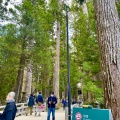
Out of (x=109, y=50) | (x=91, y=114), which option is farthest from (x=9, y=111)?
(x=109, y=50)

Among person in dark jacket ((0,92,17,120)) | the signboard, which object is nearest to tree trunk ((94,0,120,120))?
the signboard

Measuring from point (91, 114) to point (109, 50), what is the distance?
149 centimetres

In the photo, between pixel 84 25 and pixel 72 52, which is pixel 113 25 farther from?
pixel 72 52

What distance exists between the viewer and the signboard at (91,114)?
300cm

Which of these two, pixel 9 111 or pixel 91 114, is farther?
pixel 9 111

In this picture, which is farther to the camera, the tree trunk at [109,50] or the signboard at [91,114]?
the tree trunk at [109,50]

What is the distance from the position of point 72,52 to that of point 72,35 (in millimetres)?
3068

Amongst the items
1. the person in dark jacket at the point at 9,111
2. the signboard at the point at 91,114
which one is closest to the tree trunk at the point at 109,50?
the signboard at the point at 91,114

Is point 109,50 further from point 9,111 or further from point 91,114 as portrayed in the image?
point 9,111

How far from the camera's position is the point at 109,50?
12.9 feet

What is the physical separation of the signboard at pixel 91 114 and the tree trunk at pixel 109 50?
21.2 inches

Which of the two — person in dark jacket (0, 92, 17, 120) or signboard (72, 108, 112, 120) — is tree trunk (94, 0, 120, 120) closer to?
signboard (72, 108, 112, 120)

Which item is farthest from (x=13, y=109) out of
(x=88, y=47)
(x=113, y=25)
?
(x=88, y=47)

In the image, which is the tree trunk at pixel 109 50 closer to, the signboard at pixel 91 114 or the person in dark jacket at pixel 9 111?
the signboard at pixel 91 114
